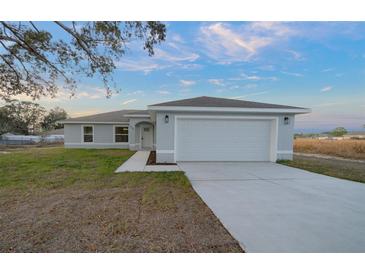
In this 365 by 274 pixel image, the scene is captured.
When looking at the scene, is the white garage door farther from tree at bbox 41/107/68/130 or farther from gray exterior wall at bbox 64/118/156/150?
tree at bbox 41/107/68/130

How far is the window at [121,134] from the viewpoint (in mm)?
16469

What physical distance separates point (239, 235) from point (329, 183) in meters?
4.69

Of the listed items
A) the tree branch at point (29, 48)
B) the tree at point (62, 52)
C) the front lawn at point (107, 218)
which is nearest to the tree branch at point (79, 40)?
the tree at point (62, 52)

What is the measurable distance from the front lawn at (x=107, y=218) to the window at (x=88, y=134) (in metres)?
11.2

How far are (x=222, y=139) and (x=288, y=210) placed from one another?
19.2 ft

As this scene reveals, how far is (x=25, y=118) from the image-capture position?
39.8 meters

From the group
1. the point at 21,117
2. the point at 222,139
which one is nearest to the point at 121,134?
the point at 222,139

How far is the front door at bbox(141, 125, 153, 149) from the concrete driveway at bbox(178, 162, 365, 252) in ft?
33.5

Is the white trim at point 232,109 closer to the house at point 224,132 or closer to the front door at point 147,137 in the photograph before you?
the house at point 224,132

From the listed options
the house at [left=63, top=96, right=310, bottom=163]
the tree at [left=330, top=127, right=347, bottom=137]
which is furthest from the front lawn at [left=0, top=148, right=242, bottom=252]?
the tree at [left=330, top=127, right=347, bottom=137]
